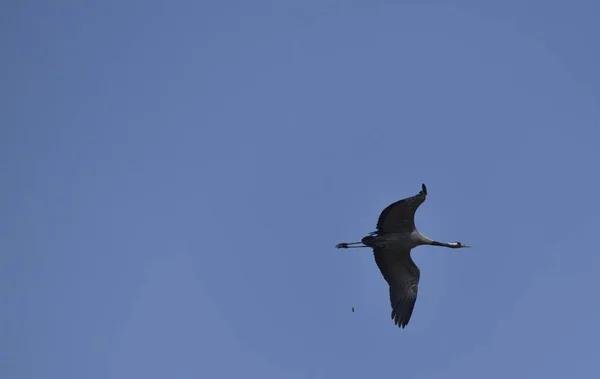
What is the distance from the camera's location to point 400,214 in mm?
42062

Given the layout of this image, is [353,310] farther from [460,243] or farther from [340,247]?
[460,243]

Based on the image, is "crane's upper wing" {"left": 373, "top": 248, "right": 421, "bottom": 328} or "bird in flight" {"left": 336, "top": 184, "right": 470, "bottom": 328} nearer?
"bird in flight" {"left": 336, "top": 184, "right": 470, "bottom": 328}

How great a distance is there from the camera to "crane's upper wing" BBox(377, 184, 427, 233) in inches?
1607

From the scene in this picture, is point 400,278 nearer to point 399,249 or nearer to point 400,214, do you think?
point 399,249

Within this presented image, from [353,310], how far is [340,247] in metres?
3.33

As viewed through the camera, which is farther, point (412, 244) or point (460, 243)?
point (460, 243)

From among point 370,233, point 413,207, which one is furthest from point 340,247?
point 413,207

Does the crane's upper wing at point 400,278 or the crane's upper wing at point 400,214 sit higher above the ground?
the crane's upper wing at point 400,214

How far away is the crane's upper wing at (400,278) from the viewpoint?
144ft

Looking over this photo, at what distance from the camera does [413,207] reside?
41438mm

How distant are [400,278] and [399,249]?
5.54ft

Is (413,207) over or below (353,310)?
over

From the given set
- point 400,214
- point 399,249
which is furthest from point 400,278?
point 400,214

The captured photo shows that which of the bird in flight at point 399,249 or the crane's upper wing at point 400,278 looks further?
the crane's upper wing at point 400,278
